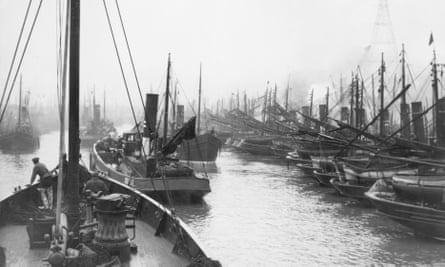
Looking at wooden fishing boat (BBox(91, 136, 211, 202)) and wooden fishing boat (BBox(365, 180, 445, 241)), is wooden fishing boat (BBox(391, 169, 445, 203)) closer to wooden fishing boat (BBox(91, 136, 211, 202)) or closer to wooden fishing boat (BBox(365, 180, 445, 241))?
wooden fishing boat (BBox(365, 180, 445, 241))

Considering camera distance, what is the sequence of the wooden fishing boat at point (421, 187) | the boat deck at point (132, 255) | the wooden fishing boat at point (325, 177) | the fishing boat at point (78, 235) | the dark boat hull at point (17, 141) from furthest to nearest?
the dark boat hull at point (17, 141)
the wooden fishing boat at point (325, 177)
the wooden fishing boat at point (421, 187)
the boat deck at point (132, 255)
the fishing boat at point (78, 235)

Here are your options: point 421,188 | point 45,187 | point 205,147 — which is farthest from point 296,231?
point 205,147

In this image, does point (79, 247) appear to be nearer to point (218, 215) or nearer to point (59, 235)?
point (59, 235)

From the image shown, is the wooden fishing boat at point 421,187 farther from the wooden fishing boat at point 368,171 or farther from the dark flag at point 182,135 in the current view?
the dark flag at point 182,135

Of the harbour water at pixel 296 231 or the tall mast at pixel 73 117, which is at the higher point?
the tall mast at pixel 73 117

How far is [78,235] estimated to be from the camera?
5984 millimetres

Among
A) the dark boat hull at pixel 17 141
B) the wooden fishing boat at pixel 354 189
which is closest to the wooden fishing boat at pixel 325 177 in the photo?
the wooden fishing boat at pixel 354 189

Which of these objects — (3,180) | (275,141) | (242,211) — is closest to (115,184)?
(242,211)

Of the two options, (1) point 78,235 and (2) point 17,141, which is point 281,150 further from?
(1) point 78,235

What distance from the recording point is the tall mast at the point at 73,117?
611 cm

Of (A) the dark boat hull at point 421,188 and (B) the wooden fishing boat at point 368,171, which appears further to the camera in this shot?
(B) the wooden fishing boat at point 368,171

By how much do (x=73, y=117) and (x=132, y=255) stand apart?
2.27 m

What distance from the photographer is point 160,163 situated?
2139 centimetres

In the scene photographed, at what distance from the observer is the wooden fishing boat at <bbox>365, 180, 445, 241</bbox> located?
14.8 metres
